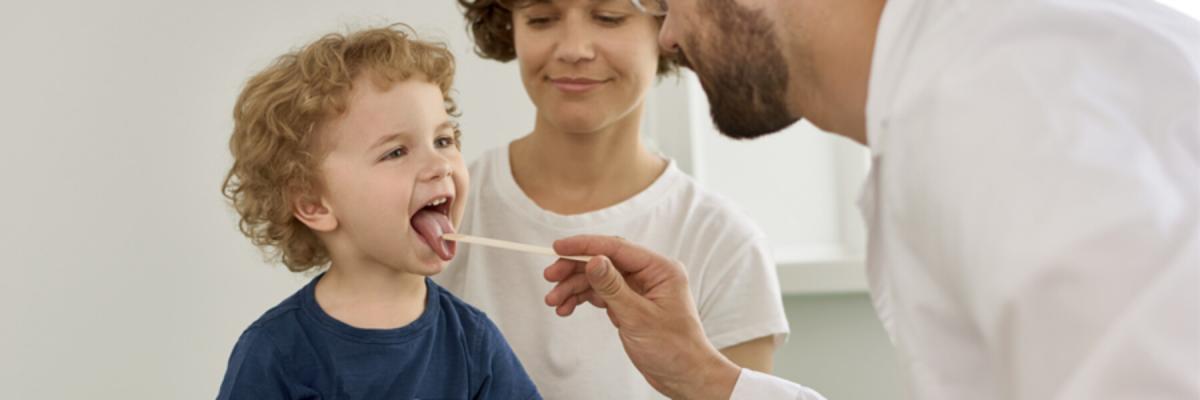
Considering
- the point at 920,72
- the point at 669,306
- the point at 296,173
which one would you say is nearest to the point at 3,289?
the point at 296,173

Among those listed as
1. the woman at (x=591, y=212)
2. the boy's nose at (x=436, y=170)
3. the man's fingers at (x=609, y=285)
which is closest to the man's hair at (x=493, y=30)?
the woman at (x=591, y=212)

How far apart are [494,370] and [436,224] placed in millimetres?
188

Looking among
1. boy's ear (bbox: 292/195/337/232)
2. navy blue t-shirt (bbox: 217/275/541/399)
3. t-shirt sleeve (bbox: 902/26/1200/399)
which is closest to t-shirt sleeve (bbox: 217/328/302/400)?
navy blue t-shirt (bbox: 217/275/541/399)

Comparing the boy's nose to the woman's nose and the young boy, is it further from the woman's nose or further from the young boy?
the woman's nose

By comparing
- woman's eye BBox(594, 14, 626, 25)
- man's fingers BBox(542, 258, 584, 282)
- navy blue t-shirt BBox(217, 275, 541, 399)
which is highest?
woman's eye BBox(594, 14, 626, 25)

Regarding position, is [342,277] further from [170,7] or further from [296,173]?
[170,7]

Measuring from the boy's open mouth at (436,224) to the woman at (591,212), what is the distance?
0.36m

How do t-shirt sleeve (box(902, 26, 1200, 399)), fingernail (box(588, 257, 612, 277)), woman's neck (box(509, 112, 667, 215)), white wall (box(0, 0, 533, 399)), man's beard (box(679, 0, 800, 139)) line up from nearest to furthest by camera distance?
t-shirt sleeve (box(902, 26, 1200, 399))
man's beard (box(679, 0, 800, 139))
fingernail (box(588, 257, 612, 277))
white wall (box(0, 0, 533, 399))
woman's neck (box(509, 112, 667, 215))

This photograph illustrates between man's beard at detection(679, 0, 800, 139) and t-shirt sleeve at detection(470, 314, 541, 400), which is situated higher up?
man's beard at detection(679, 0, 800, 139)

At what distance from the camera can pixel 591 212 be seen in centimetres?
192

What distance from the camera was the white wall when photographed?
1.71m

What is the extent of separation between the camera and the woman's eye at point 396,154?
1.49 metres

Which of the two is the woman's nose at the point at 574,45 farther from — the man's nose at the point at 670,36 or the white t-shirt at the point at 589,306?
the man's nose at the point at 670,36

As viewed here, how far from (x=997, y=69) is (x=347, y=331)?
2.63ft
